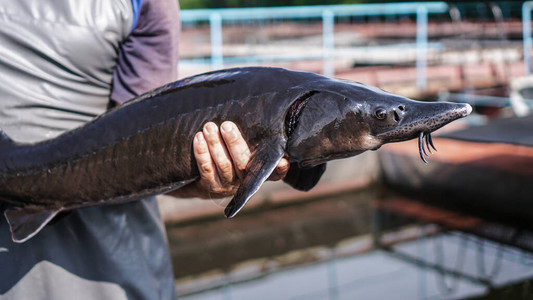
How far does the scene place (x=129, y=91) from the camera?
142cm

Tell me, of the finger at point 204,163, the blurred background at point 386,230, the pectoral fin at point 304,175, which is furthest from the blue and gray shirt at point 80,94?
the blurred background at point 386,230

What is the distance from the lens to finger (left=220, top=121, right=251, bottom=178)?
119 cm

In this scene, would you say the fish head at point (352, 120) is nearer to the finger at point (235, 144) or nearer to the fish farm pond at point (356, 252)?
the finger at point (235, 144)

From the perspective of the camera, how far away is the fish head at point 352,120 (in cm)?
107

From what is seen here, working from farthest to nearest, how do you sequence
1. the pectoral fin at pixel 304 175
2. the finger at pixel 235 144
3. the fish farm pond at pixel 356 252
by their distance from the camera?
the fish farm pond at pixel 356 252, the pectoral fin at pixel 304 175, the finger at pixel 235 144

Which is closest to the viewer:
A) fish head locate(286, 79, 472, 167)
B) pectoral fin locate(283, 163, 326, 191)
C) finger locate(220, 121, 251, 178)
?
fish head locate(286, 79, 472, 167)

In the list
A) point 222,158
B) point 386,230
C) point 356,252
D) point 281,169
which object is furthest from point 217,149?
point 386,230

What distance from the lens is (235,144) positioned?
3.94 feet

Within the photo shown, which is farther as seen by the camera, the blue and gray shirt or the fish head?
the blue and gray shirt

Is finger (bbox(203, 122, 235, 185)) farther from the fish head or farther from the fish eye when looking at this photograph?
the fish eye

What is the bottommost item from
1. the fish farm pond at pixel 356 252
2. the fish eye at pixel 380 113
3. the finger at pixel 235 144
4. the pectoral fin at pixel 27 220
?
the fish farm pond at pixel 356 252

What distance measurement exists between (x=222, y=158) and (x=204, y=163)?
42 mm

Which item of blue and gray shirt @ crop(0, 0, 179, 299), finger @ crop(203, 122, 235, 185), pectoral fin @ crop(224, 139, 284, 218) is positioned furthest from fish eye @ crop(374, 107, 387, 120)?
blue and gray shirt @ crop(0, 0, 179, 299)

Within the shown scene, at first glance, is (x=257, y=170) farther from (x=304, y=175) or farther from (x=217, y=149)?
(x=304, y=175)
